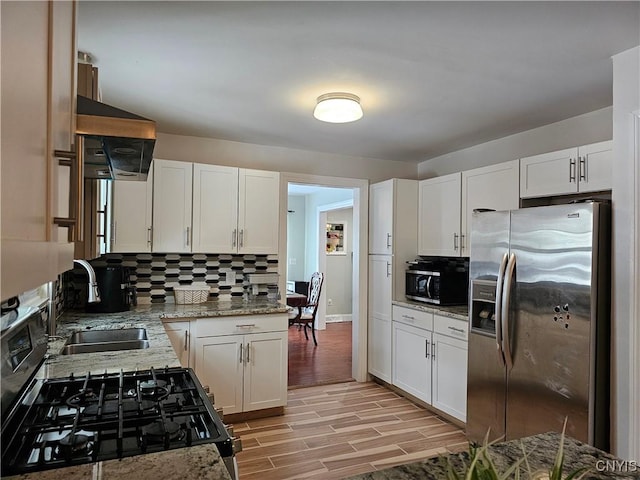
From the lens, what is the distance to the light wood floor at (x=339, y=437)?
2.76 metres

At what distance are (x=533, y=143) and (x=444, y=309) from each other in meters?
1.54

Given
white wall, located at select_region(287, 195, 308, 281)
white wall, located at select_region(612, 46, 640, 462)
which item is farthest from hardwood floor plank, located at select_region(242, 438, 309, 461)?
white wall, located at select_region(287, 195, 308, 281)

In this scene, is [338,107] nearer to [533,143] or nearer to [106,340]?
[533,143]

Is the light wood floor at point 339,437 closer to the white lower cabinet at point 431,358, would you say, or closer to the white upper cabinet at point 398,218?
the white lower cabinet at point 431,358

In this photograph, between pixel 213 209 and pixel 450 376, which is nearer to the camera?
pixel 450 376

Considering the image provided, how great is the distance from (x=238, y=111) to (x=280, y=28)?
1.25 m

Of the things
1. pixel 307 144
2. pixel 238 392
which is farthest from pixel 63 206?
pixel 307 144

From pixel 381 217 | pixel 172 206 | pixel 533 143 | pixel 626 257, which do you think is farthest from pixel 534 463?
pixel 381 217

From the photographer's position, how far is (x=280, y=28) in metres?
1.93

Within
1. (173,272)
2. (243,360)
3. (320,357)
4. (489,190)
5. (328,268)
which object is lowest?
(320,357)

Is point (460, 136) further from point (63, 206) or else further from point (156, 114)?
point (63, 206)

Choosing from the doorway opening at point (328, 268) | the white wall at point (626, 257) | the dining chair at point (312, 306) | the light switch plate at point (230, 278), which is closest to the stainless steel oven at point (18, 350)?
the light switch plate at point (230, 278)

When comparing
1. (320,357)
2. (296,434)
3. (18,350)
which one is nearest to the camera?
(18,350)

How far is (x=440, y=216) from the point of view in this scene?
157 inches
